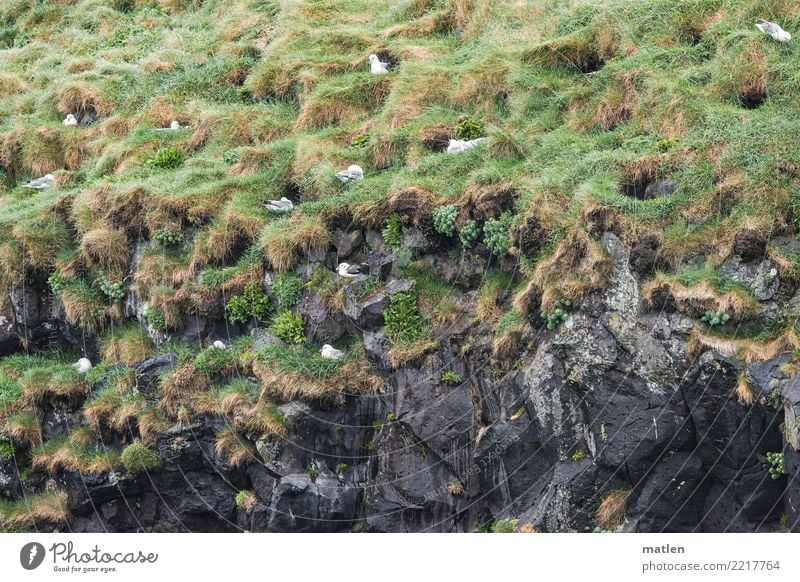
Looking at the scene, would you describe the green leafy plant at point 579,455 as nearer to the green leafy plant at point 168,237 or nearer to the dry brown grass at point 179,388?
the dry brown grass at point 179,388

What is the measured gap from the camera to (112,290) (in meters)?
14.6

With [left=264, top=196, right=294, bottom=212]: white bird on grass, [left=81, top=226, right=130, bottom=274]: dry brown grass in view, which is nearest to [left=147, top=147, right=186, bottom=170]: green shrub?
[left=81, top=226, right=130, bottom=274]: dry brown grass

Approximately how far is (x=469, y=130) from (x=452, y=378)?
13.1 ft

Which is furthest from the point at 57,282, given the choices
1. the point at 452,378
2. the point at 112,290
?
the point at 452,378

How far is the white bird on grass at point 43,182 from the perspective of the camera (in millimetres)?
17062

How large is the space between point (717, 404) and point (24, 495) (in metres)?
8.40

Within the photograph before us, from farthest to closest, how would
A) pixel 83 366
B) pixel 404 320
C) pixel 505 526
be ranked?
pixel 83 366, pixel 404 320, pixel 505 526

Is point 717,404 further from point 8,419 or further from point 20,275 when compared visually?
point 20,275

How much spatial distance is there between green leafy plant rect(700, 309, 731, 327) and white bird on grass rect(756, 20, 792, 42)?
15.3 ft

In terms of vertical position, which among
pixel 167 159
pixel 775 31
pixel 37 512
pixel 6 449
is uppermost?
pixel 775 31

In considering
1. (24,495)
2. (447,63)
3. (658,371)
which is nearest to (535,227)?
(658,371)

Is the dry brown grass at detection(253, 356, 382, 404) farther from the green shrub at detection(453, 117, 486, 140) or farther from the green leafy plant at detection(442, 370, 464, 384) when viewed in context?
the green shrub at detection(453, 117, 486, 140)

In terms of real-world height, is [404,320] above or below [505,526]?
above

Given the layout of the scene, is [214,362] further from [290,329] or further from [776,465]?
[776,465]
